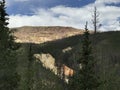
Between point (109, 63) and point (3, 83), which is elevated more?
point (3, 83)

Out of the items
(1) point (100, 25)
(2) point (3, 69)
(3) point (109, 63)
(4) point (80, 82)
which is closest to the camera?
(2) point (3, 69)

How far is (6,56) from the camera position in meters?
34.8

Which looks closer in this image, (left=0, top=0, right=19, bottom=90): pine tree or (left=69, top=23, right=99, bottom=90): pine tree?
(left=0, top=0, right=19, bottom=90): pine tree

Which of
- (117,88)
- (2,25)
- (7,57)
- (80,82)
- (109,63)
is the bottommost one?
(109,63)

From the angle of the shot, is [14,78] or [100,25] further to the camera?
[100,25]

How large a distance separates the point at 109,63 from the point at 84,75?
157500mm

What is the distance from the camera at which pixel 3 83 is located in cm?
3462

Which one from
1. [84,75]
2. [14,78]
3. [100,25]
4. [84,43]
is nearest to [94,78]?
[84,75]

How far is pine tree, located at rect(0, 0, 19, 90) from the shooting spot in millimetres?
34625

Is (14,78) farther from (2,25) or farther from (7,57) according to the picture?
(2,25)

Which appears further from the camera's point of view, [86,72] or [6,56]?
[86,72]

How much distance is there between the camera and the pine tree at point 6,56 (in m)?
34.6

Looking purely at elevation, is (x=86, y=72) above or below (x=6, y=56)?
below

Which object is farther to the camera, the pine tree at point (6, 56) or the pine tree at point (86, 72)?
the pine tree at point (86, 72)
